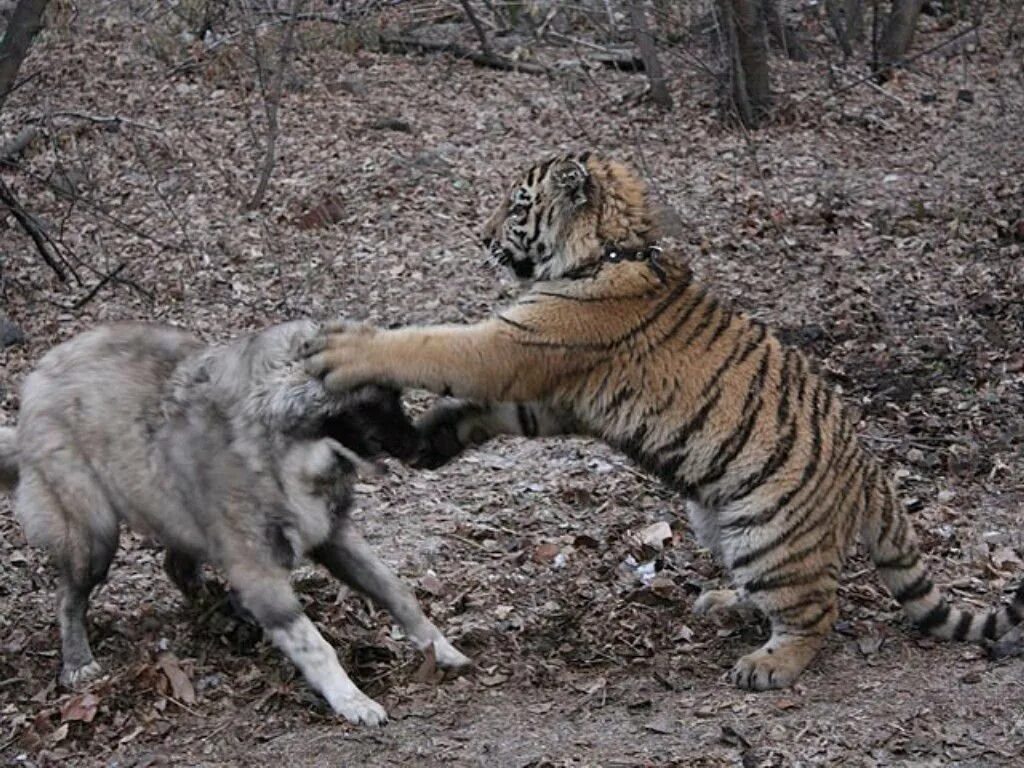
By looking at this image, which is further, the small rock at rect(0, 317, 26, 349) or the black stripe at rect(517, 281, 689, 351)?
the small rock at rect(0, 317, 26, 349)

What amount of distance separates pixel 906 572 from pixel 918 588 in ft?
0.25

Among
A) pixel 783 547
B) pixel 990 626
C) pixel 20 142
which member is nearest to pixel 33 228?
pixel 20 142

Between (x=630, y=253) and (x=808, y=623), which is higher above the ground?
(x=630, y=253)

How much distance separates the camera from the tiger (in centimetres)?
520

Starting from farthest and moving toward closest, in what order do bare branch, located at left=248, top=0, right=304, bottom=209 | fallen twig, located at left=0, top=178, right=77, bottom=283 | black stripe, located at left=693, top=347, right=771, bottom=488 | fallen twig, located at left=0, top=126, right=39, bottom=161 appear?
fallen twig, located at left=0, top=126, right=39, bottom=161
bare branch, located at left=248, top=0, right=304, bottom=209
fallen twig, located at left=0, top=178, right=77, bottom=283
black stripe, located at left=693, top=347, right=771, bottom=488

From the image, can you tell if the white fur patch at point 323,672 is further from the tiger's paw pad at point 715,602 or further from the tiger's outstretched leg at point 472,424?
the tiger's paw pad at point 715,602

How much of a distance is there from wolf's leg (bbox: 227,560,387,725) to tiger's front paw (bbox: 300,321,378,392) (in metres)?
0.71

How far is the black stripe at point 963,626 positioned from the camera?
5.39 meters

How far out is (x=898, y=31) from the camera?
14.9 m

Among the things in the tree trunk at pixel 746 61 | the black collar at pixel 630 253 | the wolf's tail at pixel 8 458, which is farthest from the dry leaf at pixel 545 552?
the tree trunk at pixel 746 61

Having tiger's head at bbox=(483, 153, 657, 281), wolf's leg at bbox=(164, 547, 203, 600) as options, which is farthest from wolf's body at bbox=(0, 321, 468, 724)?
tiger's head at bbox=(483, 153, 657, 281)

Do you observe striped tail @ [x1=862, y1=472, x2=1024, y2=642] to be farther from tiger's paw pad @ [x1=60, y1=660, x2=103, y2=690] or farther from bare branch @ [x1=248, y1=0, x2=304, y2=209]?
bare branch @ [x1=248, y1=0, x2=304, y2=209]

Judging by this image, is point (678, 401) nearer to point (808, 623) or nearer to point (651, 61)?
point (808, 623)

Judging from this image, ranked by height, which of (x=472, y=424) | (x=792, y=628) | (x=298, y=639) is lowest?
(x=298, y=639)
